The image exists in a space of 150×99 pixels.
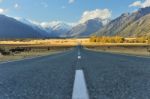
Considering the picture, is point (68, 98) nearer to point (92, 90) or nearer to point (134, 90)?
point (92, 90)

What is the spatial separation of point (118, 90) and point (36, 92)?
212 cm

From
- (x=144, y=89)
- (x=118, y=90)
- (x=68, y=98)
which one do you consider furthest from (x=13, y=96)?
(x=144, y=89)

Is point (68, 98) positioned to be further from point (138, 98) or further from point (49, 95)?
point (138, 98)

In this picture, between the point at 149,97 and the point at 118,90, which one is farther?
the point at 118,90

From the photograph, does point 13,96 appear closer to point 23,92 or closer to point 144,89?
point 23,92

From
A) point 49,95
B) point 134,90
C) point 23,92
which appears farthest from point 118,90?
point 23,92

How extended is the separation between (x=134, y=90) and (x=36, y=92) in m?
2.54

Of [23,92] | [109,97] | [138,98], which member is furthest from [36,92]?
[138,98]

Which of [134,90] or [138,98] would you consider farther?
[134,90]

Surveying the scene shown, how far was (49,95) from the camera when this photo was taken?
8.50 metres

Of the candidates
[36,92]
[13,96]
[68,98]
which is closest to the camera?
[68,98]

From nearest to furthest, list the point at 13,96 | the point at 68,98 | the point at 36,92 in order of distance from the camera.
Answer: the point at 68,98, the point at 13,96, the point at 36,92

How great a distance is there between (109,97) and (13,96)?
7.56 ft

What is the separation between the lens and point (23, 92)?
9.19 m
